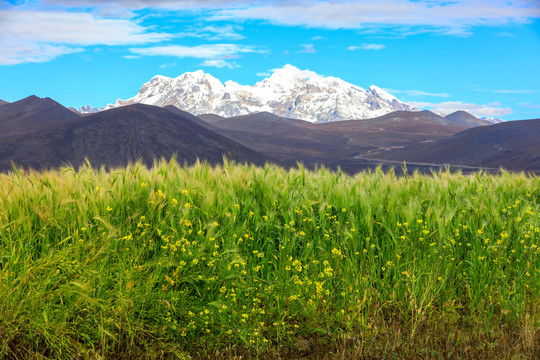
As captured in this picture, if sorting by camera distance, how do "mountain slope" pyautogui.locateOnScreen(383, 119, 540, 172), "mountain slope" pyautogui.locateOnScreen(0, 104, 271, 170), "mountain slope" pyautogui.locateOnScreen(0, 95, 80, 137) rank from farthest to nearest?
1. "mountain slope" pyautogui.locateOnScreen(0, 95, 80, 137)
2. "mountain slope" pyautogui.locateOnScreen(383, 119, 540, 172)
3. "mountain slope" pyautogui.locateOnScreen(0, 104, 271, 170)

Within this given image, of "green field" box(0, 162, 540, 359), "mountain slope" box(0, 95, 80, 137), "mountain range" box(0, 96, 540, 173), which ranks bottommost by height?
"green field" box(0, 162, 540, 359)

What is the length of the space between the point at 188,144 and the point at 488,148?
6664 centimetres

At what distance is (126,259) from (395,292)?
2.51m

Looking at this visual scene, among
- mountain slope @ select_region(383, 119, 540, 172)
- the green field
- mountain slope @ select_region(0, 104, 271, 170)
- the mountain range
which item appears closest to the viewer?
the green field

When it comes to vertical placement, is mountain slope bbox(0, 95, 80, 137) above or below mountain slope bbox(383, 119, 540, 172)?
above

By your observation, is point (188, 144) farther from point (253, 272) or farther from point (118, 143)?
point (253, 272)

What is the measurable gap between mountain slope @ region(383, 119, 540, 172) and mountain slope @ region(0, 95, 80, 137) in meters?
83.1

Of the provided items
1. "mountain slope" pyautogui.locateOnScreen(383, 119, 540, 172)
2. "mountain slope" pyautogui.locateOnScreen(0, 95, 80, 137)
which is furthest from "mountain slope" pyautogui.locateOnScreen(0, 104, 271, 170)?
"mountain slope" pyautogui.locateOnScreen(383, 119, 540, 172)

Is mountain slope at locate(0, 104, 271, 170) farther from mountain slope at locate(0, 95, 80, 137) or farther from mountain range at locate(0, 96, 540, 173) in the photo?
mountain slope at locate(0, 95, 80, 137)

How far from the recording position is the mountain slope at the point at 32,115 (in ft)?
367

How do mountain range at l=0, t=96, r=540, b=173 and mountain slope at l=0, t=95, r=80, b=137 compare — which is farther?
mountain slope at l=0, t=95, r=80, b=137

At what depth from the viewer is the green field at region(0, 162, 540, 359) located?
3.74 meters

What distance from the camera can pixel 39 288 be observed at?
3.65 metres

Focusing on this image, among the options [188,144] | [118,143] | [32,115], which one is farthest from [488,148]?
[32,115]
